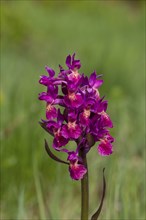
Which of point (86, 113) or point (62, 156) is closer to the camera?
point (86, 113)

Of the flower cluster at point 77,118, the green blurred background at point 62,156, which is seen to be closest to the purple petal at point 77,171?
the flower cluster at point 77,118

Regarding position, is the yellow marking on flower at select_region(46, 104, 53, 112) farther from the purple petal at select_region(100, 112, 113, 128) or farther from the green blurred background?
the green blurred background

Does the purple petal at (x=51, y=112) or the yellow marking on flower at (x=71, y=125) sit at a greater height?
the purple petal at (x=51, y=112)

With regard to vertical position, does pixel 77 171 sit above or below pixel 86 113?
below

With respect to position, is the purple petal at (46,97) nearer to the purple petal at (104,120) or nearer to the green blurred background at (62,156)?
the purple petal at (104,120)

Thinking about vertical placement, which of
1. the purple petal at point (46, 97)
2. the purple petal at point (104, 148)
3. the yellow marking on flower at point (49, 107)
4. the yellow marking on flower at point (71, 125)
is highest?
the purple petal at point (46, 97)

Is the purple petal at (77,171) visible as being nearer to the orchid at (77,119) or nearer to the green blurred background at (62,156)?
the orchid at (77,119)

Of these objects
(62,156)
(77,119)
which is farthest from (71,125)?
(62,156)

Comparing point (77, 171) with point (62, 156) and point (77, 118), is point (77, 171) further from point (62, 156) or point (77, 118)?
point (62, 156)

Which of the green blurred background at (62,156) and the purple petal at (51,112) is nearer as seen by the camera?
the purple petal at (51,112)

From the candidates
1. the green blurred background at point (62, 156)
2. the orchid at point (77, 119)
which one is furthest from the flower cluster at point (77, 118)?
the green blurred background at point (62, 156)
